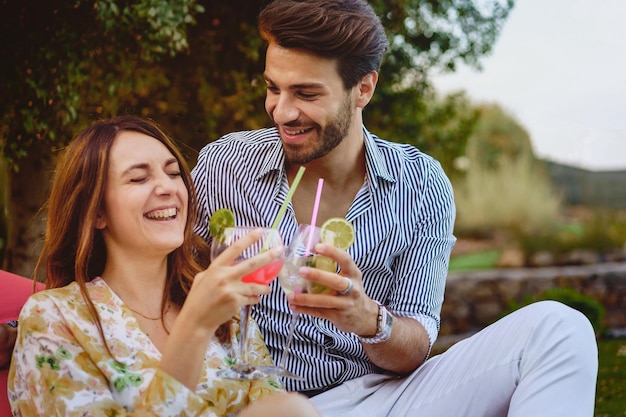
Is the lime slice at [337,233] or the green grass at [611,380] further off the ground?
the lime slice at [337,233]

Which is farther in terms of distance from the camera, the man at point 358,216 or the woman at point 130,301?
the man at point 358,216

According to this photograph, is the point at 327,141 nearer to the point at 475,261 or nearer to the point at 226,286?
the point at 226,286

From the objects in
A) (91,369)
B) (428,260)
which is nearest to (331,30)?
(428,260)

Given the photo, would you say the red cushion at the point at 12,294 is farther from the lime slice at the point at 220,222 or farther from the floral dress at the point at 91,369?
the lime slice at the point at 220,222

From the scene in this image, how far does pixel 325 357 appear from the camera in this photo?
3.25 meters

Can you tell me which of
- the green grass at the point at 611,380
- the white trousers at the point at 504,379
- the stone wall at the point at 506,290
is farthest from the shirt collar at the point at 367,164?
the stone wall at the point at 506,290

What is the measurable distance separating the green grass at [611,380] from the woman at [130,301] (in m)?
2.74

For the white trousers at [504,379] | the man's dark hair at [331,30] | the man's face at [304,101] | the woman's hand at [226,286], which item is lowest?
the white trousers at [504,379]

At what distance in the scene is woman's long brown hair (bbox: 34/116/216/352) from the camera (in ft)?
8.64

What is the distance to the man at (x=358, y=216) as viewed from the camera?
2.90 m

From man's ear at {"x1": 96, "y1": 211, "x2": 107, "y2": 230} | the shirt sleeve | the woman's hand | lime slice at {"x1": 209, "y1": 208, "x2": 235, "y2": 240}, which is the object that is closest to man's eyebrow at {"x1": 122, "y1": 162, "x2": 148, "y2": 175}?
man's ear at {"x1": 96, "y1": 211, "x2": 107, "y2": 230}

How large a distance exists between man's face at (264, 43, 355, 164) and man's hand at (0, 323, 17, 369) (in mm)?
1233

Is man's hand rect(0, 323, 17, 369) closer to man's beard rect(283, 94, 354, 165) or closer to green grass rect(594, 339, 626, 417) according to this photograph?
man's beard rect(283, 94, 354, 165)

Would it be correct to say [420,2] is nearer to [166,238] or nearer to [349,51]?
[349,51]
